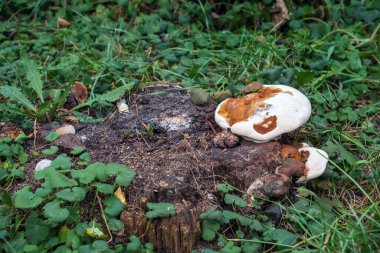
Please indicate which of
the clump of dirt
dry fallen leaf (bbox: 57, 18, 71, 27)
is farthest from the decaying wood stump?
dry fallen leaf (bbox: 57, 18, 71, 27)

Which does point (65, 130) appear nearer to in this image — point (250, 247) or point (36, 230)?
point (36, 230)

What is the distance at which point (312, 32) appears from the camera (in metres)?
5.24

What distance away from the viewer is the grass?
358 cm

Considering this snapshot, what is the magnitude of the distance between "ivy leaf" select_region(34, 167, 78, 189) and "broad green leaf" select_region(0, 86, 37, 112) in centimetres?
81

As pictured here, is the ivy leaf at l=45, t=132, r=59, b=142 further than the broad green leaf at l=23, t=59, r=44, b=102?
No

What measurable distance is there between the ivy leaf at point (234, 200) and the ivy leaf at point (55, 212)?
85 cm

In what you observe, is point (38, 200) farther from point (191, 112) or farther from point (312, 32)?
point (312, 32)

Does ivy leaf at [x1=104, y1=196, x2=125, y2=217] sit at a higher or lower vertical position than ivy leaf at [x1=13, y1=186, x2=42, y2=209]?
lower

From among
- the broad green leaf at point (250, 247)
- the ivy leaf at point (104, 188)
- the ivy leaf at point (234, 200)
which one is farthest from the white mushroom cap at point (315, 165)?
the ivy leaf at point (104, 188)

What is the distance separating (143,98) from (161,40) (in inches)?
52.0

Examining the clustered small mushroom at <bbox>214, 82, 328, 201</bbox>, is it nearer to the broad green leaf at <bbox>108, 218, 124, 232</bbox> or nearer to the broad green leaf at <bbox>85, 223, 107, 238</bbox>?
the broad green leaf at <bbox>108, 218, 124, 232</bbox>

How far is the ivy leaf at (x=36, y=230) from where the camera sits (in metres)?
2.98

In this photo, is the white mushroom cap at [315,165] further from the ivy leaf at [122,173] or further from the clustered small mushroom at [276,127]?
the ivy leaf at [122,173]

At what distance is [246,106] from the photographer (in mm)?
3496
